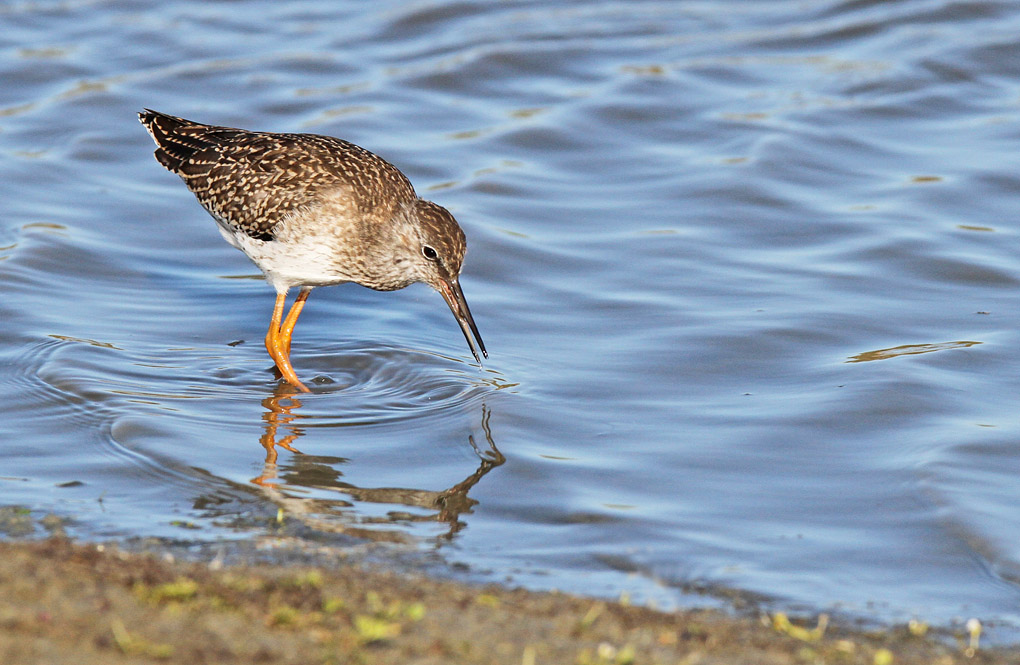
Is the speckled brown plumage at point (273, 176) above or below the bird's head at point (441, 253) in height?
above

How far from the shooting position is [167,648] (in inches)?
162

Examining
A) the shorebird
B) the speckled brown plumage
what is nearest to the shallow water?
the shorebird

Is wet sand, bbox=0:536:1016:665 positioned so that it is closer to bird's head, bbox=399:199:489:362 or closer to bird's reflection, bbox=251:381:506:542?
bird's reflection, bbox=251:381:506:542

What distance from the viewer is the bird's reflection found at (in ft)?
19.5

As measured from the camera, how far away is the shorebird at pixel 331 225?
8180 mm

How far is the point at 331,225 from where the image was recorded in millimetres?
8188

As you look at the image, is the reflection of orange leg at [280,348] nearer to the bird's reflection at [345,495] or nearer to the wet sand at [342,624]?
the bird's reflection at [345,495]

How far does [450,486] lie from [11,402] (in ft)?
8.95

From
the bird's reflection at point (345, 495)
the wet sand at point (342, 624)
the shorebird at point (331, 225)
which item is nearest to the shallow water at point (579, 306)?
the bird's reflection at point (345, 495)

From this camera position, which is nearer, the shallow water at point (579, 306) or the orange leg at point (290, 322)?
the shallow water at point (579, 306)

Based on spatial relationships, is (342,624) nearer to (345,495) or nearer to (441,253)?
(345,495)

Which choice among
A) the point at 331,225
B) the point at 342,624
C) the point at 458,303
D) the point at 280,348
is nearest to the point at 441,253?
the point at 458,303

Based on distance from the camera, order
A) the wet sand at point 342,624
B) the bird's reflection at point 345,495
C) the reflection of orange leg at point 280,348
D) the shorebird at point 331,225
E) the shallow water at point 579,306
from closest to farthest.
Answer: the wet sand at point 342,624, the bird's reflection at point 345,495, the shallow water at point 579,306, the reflection of orange leg at point 280,348, the shorebird at point 331,225

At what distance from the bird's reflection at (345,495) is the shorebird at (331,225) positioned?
98 cm
